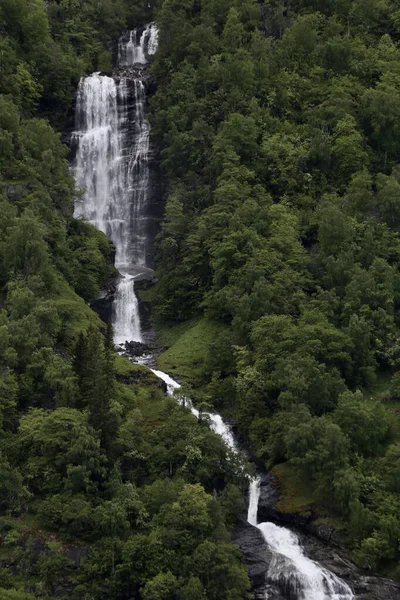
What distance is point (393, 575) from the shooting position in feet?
120

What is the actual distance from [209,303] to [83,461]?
70.7ft

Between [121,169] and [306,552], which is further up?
[121,169]

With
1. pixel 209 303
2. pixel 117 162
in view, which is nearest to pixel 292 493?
pixel 209 303

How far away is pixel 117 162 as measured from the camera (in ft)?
248

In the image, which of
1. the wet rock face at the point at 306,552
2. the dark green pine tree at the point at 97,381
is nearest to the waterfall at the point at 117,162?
the dark green pine tree at the point at 97,381

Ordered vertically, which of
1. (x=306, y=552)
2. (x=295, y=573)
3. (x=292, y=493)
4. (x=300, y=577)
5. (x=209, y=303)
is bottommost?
(x=300, y=577)

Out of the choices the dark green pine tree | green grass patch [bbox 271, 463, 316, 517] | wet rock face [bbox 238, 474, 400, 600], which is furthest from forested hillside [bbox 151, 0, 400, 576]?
the dark green pine tree

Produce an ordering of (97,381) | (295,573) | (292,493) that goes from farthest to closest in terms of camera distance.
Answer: (292,493) < (97,381) < (295,573)

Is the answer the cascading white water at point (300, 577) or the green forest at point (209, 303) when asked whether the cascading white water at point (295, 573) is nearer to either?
the cascading white water at point (300, 577)

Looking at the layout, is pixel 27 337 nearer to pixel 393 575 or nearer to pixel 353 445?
pixel 353 445

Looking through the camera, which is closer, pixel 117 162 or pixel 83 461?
pixel 83 461

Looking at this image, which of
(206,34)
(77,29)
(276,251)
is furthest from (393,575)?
(77,29)

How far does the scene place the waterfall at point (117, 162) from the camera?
7212 centimetres

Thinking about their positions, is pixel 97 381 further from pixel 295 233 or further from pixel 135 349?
pixel 295 233
